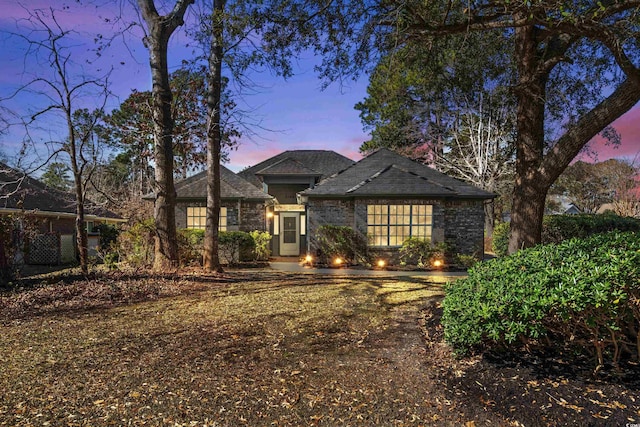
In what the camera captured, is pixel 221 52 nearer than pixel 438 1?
No

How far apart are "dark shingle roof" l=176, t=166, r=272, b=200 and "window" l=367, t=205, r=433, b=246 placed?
4991 mm

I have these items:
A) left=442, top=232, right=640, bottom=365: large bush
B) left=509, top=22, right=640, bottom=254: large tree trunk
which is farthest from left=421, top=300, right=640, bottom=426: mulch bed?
left=509, top=22, right=640, bottom=254: large tree trunk

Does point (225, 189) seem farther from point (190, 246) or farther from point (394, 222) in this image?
point (394, 222)

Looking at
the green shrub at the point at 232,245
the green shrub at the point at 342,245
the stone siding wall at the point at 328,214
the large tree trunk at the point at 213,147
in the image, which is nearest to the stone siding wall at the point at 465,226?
the green shrub at the point at 342,245

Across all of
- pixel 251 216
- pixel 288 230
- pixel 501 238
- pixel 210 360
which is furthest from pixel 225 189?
pixel 501 238

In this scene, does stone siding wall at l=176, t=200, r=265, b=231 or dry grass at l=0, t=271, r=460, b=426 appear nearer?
dry grass at l=0, t=271, r=460, b=426

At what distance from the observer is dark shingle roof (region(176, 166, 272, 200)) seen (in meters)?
15.7

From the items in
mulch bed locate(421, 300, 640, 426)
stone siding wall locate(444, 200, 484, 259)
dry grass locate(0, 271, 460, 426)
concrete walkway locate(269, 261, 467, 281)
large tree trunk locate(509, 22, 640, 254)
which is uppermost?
large tree trunk locate(509, 22, 640, 254)

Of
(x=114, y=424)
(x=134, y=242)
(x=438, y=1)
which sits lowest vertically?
(x=114, y=424)

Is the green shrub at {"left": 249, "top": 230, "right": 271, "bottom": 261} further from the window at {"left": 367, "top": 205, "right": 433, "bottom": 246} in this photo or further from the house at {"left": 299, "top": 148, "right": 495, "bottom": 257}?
the window at {"left": 367, "top": 205, "right": 433, "bottom": 246}

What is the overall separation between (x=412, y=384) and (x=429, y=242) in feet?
35.6

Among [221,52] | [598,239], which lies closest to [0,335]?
[598,239]

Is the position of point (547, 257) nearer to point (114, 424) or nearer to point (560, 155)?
point (560, 155)

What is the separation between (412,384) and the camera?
3.64 m
